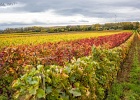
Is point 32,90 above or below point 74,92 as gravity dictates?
above

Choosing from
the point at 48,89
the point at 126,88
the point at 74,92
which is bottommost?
the point at 126,88

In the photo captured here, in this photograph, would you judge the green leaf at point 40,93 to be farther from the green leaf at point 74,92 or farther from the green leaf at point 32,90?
the green leaf at point 74,92

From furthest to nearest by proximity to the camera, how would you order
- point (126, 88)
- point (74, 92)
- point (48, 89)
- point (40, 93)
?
1. point (126, 88)
2. point (74, 92)
3. point (48, 89)
4. point (40, 93)

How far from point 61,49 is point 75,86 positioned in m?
12.3

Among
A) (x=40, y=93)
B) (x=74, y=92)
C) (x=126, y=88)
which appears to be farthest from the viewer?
(x=126, y=88)

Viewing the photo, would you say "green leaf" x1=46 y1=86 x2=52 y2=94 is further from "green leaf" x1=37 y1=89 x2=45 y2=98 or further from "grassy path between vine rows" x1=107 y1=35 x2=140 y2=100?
"grassy path between vine rows" x1=107 y1=35 x2=140 y2=100

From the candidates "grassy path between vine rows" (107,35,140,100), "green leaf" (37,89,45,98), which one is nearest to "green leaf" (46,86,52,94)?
"green leaf" (37,89,45,98)

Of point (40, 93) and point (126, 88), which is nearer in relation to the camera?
point (40, 93)

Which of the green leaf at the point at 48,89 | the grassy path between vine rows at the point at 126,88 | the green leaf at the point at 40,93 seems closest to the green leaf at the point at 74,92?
the green leaf at the point at 48,89

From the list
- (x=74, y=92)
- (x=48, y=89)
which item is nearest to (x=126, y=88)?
(x=74, y=92)

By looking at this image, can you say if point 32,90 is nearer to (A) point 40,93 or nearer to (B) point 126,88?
(A) point 40,93

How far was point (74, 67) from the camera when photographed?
6133mm

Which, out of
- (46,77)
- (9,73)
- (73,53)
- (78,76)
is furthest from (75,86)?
(73,53)

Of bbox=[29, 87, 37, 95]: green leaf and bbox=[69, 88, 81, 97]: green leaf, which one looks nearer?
bbox=[29, 87, 37, 95]: green leaf
